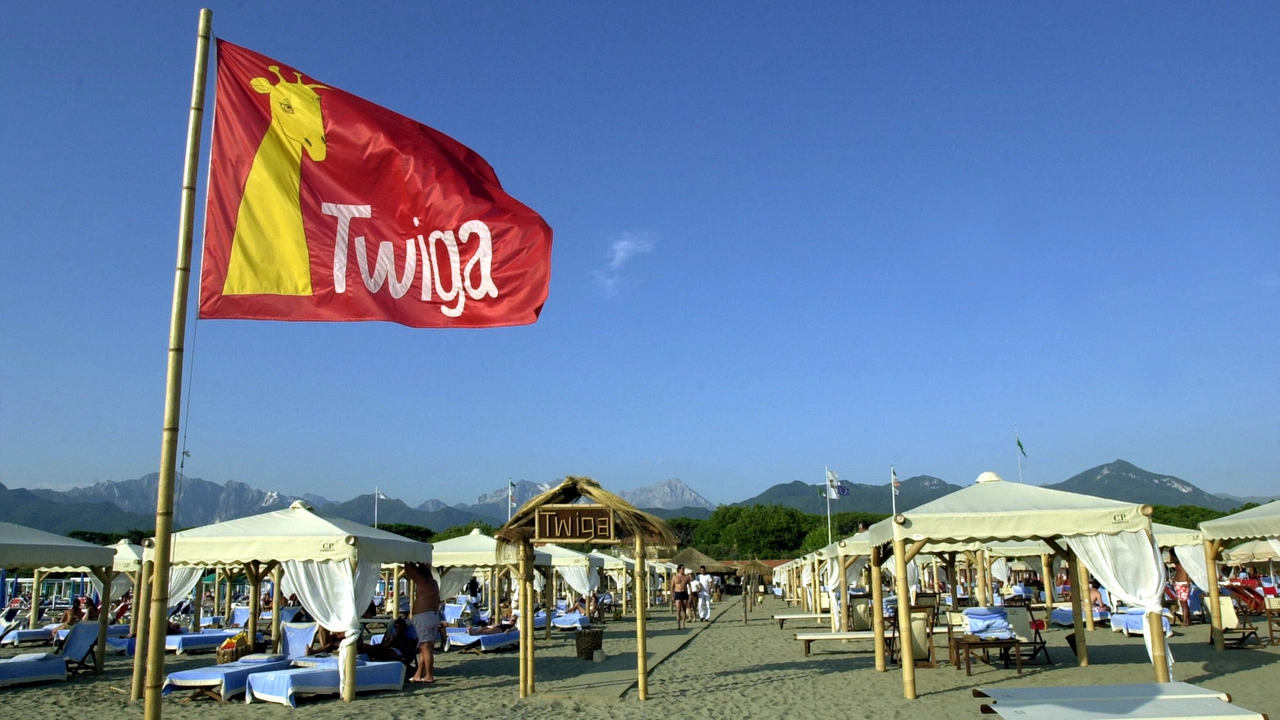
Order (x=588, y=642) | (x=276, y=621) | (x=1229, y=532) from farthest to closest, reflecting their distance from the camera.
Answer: (x=276, y=621) < (x=588, y=642) < (x=1229, y=532)

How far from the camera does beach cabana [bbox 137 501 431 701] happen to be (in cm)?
1130

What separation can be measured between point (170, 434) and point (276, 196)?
1.83 m

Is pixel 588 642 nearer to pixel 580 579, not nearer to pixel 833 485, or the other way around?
pixel 580 579

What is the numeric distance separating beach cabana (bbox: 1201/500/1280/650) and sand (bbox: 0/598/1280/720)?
696 mm

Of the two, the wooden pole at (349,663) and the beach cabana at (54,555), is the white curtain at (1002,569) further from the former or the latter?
the beach cabana at (54,555)

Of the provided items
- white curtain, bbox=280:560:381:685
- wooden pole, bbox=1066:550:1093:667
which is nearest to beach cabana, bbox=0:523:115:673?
white curtain, bbox=280:560:381:685

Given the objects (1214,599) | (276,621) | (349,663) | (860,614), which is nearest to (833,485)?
(860,614)

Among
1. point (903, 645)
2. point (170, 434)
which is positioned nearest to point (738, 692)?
point (903, 645)

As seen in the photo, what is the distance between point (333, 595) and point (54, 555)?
4.52 metres

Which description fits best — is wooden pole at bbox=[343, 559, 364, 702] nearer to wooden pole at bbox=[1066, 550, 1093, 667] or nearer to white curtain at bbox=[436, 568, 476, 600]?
wooden pole at bbox=[1066, 550, 1093, 667]

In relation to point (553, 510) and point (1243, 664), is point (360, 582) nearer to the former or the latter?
point (553, 510)

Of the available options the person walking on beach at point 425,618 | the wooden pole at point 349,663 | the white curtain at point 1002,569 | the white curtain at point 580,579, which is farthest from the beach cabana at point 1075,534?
the white curtain at point 1002,569

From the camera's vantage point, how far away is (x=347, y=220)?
20.8 feet

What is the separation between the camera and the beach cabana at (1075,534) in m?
10.3
